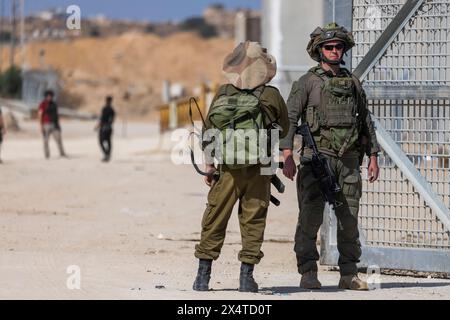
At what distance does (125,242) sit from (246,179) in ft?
12.2

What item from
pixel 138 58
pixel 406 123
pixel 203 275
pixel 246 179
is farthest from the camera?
pixel 138 58

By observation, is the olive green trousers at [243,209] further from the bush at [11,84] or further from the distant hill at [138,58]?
the distant hill at [138,58]

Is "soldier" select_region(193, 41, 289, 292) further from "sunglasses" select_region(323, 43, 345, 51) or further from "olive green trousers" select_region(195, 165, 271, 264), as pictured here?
"sunglasses" select_region(323, 43, 345, 51)

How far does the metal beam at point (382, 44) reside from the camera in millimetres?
10023

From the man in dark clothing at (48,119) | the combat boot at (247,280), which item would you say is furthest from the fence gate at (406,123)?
the man in dark clothing at (48,119)

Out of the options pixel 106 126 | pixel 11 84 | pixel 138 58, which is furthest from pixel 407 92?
pixel 138 58

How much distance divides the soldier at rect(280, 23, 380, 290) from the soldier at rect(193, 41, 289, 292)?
28 cm

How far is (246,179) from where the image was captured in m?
8.59

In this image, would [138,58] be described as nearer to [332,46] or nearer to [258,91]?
[332,46]

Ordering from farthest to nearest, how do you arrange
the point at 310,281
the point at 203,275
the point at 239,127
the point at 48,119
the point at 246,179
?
the point at 48,119 < the point at 310,281 < the point at 203,275 < the point at 246,179 < the point at 239,127

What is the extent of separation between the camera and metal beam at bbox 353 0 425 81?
10.0 metres

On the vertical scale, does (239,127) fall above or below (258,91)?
below

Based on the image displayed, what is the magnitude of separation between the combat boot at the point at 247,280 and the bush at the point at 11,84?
188 feet

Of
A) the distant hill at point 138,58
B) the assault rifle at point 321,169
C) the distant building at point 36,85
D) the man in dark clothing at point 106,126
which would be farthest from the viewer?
the distant hill at point 138,58
